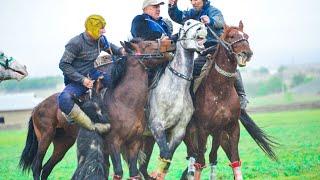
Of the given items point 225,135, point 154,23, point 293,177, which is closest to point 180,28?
point 154,23

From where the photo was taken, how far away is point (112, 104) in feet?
36.6

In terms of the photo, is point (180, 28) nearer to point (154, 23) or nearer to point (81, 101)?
point (154, 23)

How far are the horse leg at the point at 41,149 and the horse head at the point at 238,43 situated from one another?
3717 mm

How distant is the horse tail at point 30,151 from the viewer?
43.4 feet

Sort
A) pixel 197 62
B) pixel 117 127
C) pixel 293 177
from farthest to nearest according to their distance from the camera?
1. pixel 293 177
2. pixel 197 62
3. pixel 117 127

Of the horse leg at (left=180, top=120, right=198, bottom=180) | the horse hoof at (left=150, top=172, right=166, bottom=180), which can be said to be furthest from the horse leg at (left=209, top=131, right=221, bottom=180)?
the horse hoof at (left=150, top=172, right=166, bottom=180)

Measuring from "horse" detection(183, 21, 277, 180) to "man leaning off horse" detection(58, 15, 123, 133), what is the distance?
186cm

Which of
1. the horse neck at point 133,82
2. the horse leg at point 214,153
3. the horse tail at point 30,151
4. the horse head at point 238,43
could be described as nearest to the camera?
the horse neck at point 133,82

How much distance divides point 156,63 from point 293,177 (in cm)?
416

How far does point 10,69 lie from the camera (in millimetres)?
11852

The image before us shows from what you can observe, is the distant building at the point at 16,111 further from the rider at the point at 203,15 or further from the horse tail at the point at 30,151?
the rider at the point at 203,15

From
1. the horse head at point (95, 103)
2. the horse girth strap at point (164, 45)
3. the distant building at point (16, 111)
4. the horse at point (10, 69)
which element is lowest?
the distant building at point (16, 111)

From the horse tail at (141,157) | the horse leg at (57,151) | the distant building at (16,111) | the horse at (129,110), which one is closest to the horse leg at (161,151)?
the horse at (129,110)

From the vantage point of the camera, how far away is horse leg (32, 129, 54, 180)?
12602 mm
